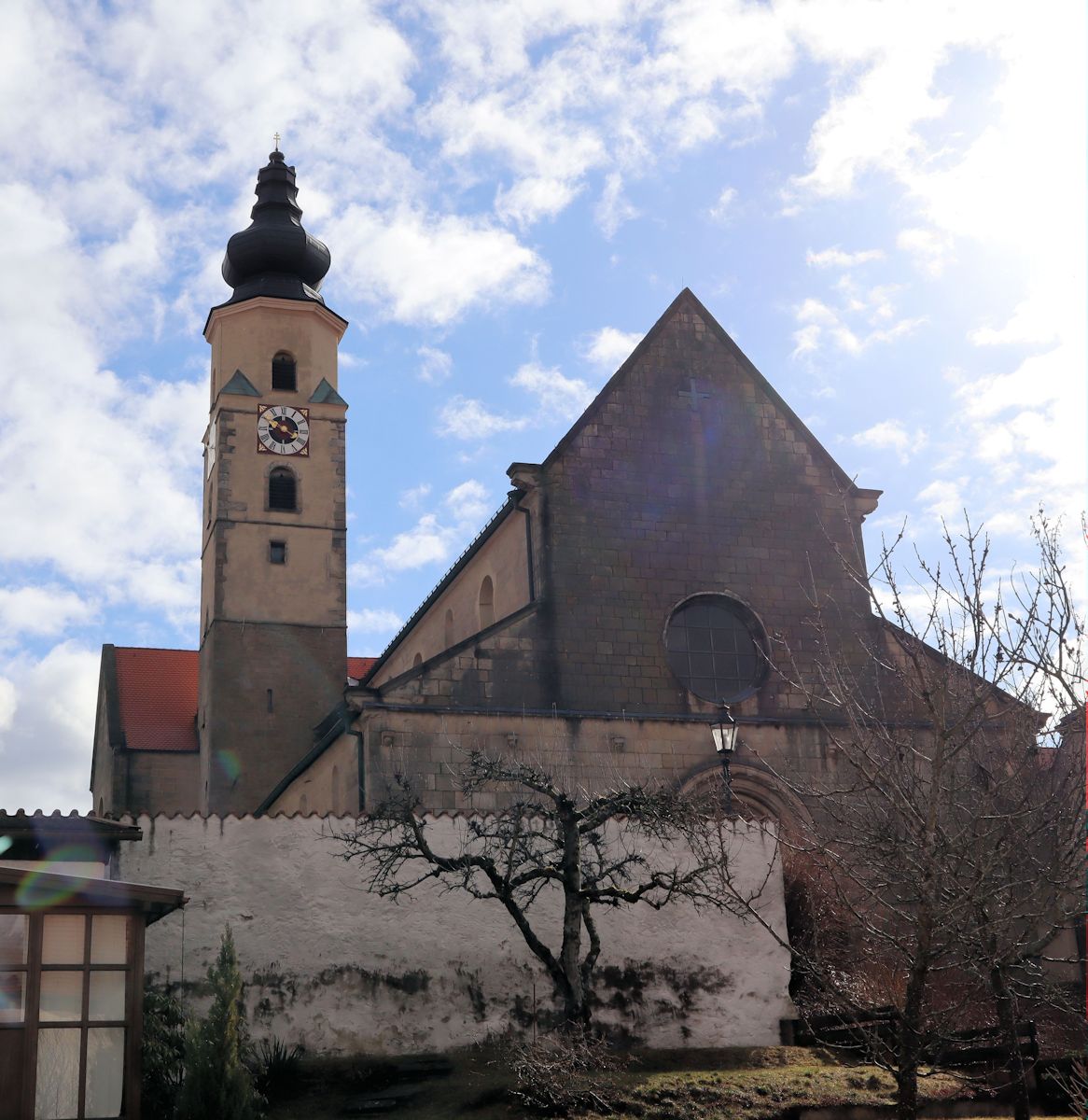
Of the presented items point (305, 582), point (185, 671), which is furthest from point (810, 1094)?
point (185, 671)

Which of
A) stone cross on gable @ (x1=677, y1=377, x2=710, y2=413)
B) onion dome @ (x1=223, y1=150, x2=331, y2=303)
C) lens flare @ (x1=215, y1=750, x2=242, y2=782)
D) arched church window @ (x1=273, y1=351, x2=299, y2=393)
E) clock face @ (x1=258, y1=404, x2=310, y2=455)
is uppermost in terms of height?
onion dome @ (x1=223, y1=150, x2=331, y2=303)

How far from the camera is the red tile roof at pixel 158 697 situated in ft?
140

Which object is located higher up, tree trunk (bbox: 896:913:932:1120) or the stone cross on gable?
the stone cross on gable

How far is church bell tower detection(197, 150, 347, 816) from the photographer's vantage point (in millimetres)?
38000

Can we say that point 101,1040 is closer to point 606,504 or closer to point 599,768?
point 599,768

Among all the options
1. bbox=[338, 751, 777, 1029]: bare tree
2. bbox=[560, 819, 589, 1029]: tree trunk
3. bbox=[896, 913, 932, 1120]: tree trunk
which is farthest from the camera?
bbox=[338, 751, 777, 1029]: bare tree

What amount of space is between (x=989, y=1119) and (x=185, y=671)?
35441 mm

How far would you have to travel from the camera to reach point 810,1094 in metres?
15.5

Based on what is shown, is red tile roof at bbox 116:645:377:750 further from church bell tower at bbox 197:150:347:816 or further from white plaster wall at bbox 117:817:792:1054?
white plaster wall at bbox 117:817:792:1054

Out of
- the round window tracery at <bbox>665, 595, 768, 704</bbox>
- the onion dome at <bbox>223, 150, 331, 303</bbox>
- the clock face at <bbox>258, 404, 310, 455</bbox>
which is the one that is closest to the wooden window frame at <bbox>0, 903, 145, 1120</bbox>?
the round window tracery at <bbox>665, 595, 768, 704</bbox>

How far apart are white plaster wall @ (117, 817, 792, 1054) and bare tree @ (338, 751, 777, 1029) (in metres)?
0.28

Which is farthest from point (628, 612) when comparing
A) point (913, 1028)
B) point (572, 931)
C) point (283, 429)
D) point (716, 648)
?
point (283, 429)

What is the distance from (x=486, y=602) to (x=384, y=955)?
556 inches

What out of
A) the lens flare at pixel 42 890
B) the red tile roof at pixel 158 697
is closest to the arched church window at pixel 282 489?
the red tile roof at pixel 158 697
